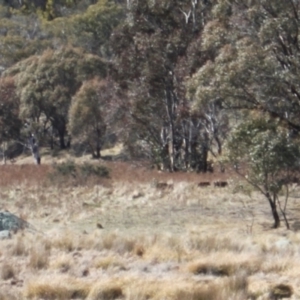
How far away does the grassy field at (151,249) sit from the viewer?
371 inches

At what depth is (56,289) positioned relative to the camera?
372 inches

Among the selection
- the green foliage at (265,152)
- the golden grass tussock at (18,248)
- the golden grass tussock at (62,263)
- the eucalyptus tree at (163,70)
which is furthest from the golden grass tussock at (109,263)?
the eucalyptus tree at (163,70)

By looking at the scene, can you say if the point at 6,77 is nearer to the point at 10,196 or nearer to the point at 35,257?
the point at 10,196

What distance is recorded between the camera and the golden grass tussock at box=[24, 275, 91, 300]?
935 cm

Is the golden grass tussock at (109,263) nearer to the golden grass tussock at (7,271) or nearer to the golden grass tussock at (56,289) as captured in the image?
the golden grass tussock at (7,271)

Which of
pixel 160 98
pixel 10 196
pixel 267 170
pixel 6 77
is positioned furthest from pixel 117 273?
pixel 6 77

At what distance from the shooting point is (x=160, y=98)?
35.5m

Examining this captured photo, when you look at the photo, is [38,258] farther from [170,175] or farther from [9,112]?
[9,112]

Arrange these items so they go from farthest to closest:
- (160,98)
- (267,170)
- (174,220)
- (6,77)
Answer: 1. (6,77)
2. (160,98)
3. (174,220)
4. (267,170)

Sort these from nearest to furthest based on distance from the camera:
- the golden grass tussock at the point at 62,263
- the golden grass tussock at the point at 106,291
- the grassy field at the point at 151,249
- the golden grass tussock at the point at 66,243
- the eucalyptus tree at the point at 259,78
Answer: the golden grass tussock at the point at 106,291, the grassy field at the point at 151,249, the golden grass tussock at the point at 62,263, the golden grass tussock at the point at 66,243, the eucalyptus tree at the point at 259,78

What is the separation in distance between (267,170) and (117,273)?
7.64 metres

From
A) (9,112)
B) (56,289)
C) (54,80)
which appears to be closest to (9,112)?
(9,112)

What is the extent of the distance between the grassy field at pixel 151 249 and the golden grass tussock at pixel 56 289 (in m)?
0.01

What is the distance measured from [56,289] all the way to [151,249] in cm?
341
